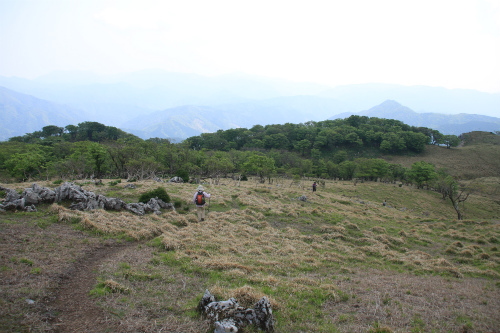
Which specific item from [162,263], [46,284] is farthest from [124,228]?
[46,284]

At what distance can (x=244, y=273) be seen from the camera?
33.0 ft

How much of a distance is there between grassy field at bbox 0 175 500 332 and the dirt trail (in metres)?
0.12

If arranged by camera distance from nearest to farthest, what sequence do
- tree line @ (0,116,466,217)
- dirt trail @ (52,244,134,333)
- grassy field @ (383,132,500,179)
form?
dirt trail @ (52,244,134,333) < tree line @ (0,116,466,217) < grassy field @ (383,132,500,179)

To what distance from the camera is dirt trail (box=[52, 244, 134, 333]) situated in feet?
19.6

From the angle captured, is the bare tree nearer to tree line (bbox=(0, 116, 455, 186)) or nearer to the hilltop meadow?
tree line (bbox=(0, 116, 455, 186))

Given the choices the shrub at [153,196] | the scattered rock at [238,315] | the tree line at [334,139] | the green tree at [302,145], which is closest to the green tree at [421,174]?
the tree line at [334,139]

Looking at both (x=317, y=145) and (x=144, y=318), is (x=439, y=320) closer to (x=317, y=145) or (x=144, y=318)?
(x=144, y=318)

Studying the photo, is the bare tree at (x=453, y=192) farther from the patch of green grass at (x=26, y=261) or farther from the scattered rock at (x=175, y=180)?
the patch of green grass at (x=26, y=261)

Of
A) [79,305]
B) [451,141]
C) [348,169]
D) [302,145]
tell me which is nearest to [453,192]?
[348,169]

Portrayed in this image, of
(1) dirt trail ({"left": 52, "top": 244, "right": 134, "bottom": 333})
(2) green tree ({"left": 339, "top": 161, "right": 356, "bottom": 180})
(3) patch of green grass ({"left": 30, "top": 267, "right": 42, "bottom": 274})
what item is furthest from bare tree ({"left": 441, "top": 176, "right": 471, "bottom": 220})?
(3) patch of green grass ({"left": 30, "top": 267, "right": 42, "bottom": 274})

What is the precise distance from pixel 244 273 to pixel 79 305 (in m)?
5.85

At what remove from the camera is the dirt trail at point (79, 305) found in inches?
235

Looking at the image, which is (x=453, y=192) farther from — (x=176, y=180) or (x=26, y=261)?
(x=26, y=261)

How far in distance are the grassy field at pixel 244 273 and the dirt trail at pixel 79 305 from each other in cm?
12
